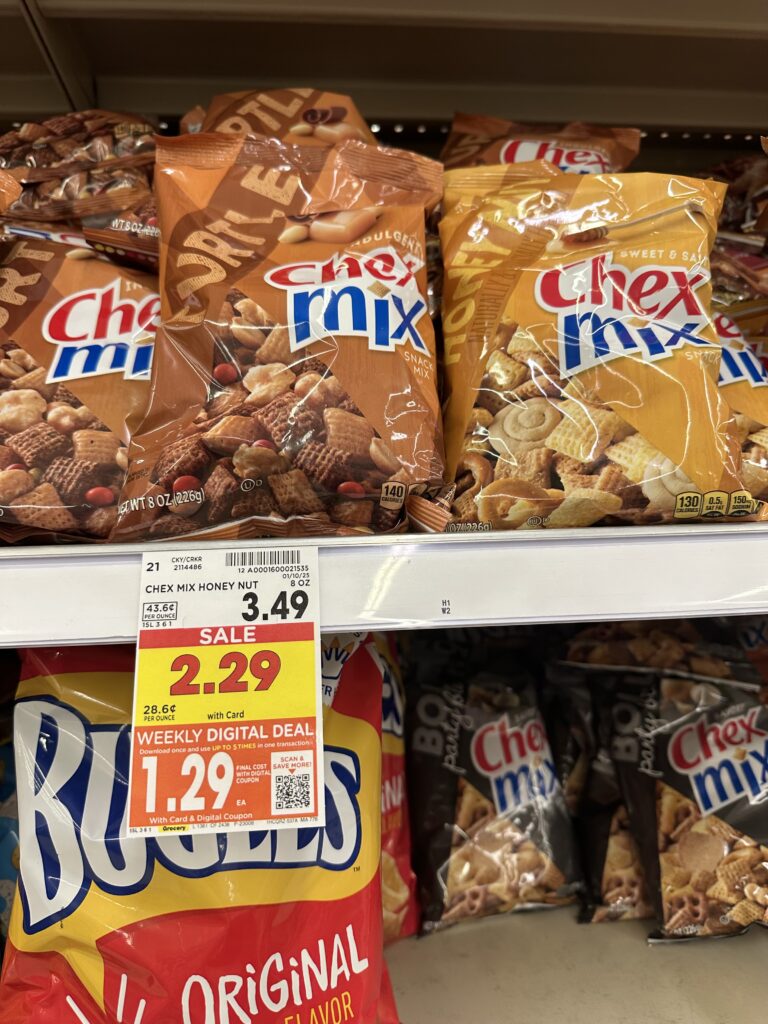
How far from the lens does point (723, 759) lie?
0.95 meters

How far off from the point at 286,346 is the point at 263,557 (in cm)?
24

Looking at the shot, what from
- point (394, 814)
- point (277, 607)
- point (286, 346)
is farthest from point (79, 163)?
point (394, 814)

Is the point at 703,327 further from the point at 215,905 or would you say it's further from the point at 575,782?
the point at 215,905

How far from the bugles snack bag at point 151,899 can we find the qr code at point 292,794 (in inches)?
8.7

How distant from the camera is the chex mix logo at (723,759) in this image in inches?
36.8

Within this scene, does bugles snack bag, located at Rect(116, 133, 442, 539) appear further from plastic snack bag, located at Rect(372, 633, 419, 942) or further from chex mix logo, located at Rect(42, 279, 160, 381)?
plastic snack bag, located at Rect(372, 633, 419, 942)

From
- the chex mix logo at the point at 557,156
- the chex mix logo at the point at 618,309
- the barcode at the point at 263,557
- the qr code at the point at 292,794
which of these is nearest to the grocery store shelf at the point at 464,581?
the barcode at the point at 263,557

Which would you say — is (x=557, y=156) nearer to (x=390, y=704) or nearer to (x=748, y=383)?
(x=748, y=383)

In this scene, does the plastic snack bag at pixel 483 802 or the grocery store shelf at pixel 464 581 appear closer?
the grocery store shelf at pixel 464 581

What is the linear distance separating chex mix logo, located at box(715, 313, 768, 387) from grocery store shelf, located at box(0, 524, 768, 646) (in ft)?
0.96

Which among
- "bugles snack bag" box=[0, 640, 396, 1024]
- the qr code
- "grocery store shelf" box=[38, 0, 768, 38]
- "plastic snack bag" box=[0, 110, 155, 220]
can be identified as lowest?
"bugles snack bag" box=[0, 640, 396, 1024]

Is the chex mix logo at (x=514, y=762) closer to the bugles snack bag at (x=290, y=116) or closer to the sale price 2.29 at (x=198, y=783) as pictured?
the sale price 2.29 at (x=198, y=783)

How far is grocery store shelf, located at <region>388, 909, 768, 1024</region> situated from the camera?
794mm

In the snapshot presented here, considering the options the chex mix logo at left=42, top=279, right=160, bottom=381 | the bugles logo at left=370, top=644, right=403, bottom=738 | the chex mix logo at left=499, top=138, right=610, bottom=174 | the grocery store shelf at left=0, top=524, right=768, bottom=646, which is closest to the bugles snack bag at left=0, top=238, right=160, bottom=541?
the chex mix logo at left=42, top=279, right=160, bottom=381
